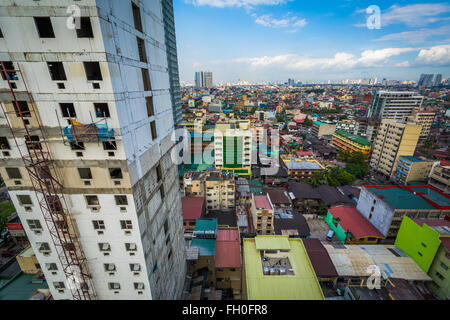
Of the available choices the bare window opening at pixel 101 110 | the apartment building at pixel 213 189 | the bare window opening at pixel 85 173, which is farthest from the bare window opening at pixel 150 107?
the apartment building at pixel 213 189

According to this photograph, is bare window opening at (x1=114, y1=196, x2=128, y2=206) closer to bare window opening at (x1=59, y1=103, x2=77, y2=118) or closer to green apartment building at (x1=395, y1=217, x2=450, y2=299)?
bare window opening at (x1=59, y1=103, x2=77, y2=118)

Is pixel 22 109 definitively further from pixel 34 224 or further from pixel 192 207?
pixel 192 207

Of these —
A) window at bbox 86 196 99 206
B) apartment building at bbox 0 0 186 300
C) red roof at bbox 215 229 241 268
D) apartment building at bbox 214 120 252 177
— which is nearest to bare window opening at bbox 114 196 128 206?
apartment building at bbox 0 0 186 300

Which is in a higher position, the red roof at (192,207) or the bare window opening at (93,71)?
the bare window opening at (93,71)

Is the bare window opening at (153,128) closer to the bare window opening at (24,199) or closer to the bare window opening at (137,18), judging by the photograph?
the bare window opening at (137,18)

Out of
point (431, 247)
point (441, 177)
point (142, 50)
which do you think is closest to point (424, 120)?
point (441, 177)

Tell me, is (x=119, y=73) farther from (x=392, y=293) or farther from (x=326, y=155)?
(x=326, y=155)

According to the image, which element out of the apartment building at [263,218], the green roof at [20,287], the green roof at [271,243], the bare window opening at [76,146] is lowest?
the apartment building at [263,218]
